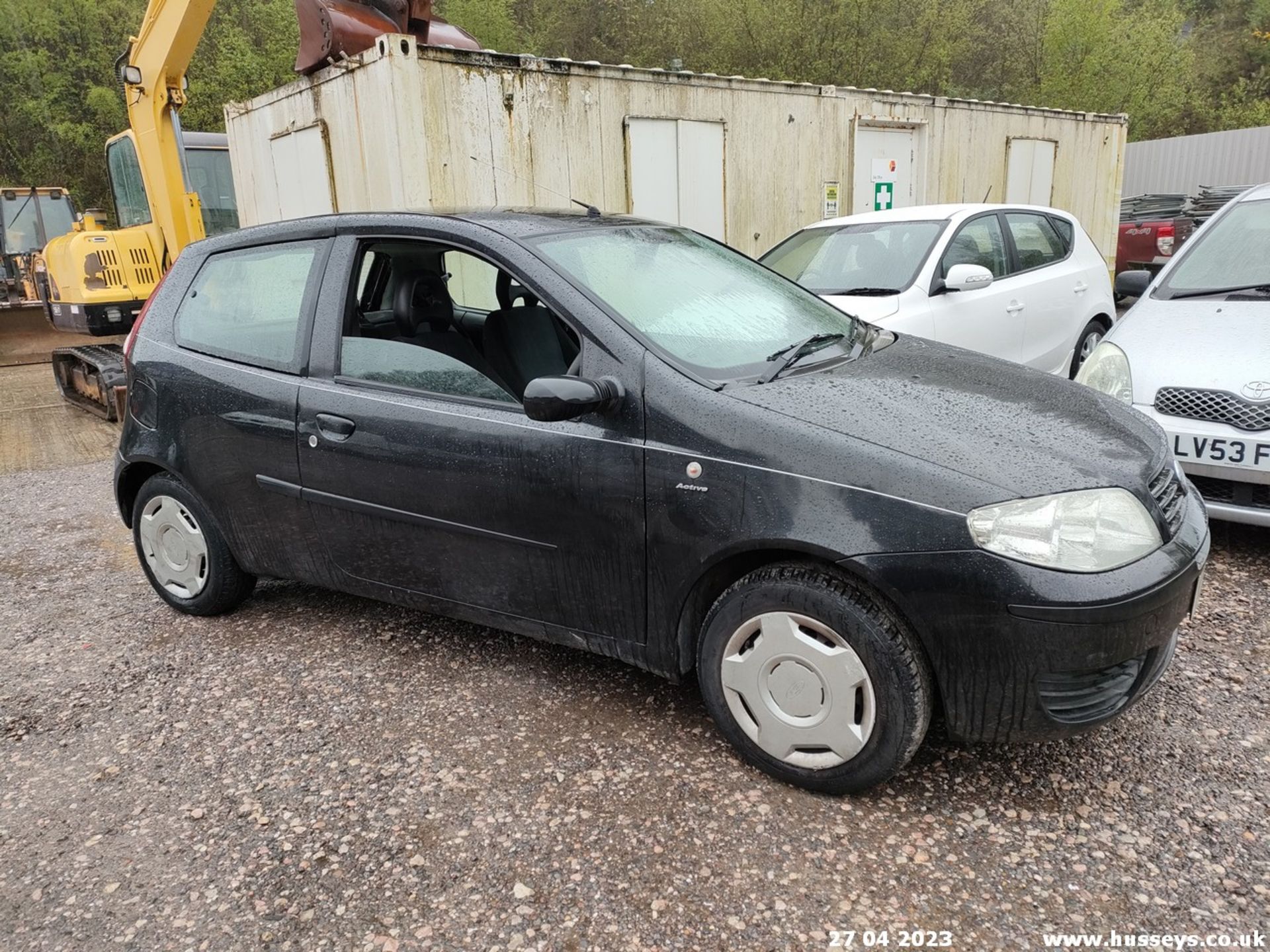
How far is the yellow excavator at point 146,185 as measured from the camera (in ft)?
23.7

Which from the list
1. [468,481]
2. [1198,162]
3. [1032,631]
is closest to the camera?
[1032,631]

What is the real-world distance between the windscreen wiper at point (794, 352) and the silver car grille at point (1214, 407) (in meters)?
1.69

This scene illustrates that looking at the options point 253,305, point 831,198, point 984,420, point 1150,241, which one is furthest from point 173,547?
point 1150,241

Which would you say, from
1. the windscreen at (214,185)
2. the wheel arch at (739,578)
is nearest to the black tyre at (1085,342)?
the wheel arch at (739,578)

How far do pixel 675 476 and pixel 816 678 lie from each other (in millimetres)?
651

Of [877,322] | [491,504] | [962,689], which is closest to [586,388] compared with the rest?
[491,504]

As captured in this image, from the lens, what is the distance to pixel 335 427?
10.3 feet

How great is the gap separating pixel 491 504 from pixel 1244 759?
230 cm

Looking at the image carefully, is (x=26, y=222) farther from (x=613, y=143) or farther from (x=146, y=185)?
(x=613, y=143)

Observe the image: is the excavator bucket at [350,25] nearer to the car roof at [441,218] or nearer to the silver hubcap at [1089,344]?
the car roof at [441,218]

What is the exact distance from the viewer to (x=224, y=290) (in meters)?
3.67

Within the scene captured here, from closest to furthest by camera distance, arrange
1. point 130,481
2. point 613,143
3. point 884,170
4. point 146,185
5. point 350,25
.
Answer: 1. point 130,481
2. point 350,25
3. point 613,143
4. point 146,185
5. point 884,170

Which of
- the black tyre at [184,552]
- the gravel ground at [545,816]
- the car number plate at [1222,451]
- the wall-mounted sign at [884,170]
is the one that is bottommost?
the gravel ground at [545,816]

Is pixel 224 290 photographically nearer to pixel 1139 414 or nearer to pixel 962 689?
pixel 962 689
